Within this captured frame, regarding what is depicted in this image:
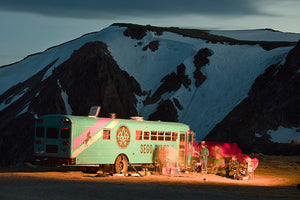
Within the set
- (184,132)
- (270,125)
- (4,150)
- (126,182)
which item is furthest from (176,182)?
(4,150)

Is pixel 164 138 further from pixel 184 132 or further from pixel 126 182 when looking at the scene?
pixel 126 182

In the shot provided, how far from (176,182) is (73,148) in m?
4.99

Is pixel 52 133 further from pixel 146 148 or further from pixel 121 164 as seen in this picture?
pixel 146 148

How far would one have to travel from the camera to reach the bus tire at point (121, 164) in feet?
87.1

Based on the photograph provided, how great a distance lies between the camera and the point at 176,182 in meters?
23.7

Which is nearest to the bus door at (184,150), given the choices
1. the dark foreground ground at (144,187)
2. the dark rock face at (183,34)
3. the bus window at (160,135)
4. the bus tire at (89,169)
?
the bus window at (160,135)

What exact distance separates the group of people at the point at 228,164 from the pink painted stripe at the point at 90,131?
665 cm

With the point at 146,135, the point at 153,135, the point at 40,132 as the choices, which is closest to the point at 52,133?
the point at 40,132

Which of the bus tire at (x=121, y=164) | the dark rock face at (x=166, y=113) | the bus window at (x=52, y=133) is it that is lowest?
the bus tire at (x=121, y=164)

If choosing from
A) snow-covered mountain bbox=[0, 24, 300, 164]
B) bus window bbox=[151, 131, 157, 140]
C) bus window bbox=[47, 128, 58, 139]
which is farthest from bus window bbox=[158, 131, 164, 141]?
snow-covered mountain bbox=[0, 24, 300, 164]

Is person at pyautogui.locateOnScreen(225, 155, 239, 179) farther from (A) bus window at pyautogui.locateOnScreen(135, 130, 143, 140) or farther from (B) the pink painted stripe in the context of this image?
(B) the pink painted stripe

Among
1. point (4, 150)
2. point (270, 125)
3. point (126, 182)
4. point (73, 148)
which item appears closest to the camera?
point (126, 182)

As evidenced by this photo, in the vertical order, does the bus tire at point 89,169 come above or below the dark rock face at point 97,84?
below

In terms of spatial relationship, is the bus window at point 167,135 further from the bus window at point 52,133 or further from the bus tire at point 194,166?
the bus window at point 52,133
